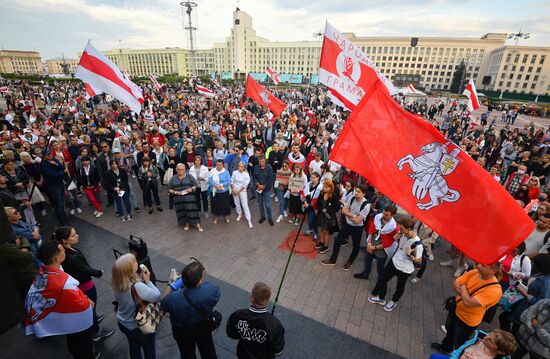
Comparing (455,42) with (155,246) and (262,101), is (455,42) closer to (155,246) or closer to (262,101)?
(262,101)

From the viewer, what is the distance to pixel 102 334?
14.0ft

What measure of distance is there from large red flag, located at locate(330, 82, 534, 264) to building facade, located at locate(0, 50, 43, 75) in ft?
569

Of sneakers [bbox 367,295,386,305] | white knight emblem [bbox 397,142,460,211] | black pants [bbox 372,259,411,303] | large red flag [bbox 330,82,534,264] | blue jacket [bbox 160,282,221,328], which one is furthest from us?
sneakers [bbox 367,295,386,305]

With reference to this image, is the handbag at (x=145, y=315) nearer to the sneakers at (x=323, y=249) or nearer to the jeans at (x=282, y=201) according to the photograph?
the sneakers at (x=323, y=249)

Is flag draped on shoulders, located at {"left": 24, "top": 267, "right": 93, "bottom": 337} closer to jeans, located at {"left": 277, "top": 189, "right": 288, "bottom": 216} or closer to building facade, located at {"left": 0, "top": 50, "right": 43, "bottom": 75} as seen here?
jeans, located at {"left": 277, "top": 189, "right": 288, "bottom": 216}

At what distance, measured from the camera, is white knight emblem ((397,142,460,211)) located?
297 centimetres

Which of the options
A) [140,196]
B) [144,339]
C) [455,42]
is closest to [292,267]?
[144,339]

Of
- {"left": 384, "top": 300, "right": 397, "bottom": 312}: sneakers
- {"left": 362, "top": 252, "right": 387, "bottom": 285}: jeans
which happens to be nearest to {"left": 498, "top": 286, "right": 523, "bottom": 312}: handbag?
{"left": 384, "top": 300, "right": 397, "bottom": 312}: sneakers

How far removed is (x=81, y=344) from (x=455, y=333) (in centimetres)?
517

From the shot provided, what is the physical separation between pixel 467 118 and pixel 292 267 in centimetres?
2297

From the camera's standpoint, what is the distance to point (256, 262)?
20.2 feet

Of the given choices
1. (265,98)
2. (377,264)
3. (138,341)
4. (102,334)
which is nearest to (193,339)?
(138,341)

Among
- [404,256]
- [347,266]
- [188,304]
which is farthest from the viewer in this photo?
[347,266]

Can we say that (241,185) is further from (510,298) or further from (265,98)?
(510,298)
